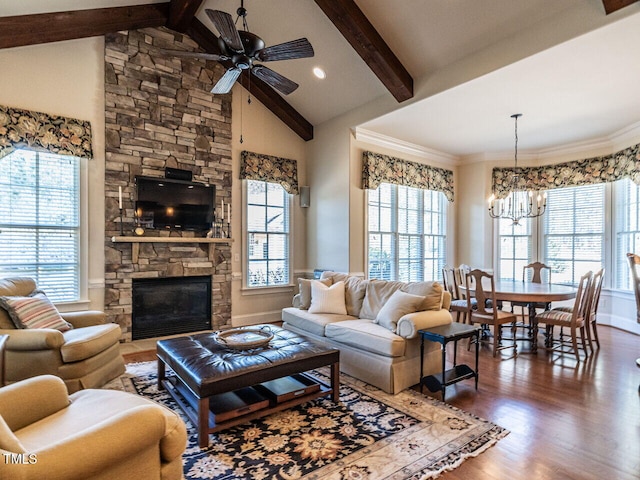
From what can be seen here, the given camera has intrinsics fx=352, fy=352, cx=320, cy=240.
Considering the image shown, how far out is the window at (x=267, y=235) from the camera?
6027 millimetres

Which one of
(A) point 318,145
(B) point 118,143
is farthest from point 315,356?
(A) point 318,145

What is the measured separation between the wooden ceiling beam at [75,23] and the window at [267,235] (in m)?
2.65

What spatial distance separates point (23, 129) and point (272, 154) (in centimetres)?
340

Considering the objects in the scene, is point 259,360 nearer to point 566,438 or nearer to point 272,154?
point 566,438

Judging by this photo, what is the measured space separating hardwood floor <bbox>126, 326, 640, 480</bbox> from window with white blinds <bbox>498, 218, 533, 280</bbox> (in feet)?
8.54

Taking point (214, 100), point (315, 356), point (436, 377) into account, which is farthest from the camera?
point (214, 100)

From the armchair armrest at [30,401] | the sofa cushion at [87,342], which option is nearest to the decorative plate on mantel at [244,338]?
the sofa cushion at [87,342]

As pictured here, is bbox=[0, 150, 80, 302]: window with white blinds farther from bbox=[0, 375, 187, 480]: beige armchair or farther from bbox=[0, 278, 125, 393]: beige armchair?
bbox=[0, 375, 187, 480]: beige armchair

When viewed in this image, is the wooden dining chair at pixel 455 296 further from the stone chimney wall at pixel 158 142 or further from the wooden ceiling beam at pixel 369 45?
the stone chimney wall at pixel 158 142

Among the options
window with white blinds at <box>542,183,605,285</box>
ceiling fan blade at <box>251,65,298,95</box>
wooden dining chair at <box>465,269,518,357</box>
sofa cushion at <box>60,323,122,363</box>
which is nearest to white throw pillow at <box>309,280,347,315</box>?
wooden dining chair at <box>465,269,518,357</box>

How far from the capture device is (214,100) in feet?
18.4

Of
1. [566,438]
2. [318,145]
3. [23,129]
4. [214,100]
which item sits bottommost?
[566,438]

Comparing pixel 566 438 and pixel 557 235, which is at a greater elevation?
pixel 557 235

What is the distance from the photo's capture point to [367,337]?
11.1 feet
